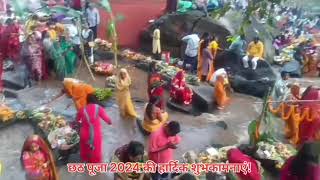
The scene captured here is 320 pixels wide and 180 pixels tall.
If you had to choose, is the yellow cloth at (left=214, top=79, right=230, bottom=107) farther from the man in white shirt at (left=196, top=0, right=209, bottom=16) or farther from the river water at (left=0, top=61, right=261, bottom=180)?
the man in white shirt at (left=196, top=0, right=209, bottom=16)

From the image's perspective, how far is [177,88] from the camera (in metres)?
9.82

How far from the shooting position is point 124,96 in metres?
9.11

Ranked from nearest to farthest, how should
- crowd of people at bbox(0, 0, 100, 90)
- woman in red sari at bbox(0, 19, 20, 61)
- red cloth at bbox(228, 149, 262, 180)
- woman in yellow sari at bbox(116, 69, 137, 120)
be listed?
1. red cloth at bbox(228, 149, 262, 180)
2. woman in yellow sari at bbox(116, 69, 137, 120)
3. crowd of people at bbox(0, 0, 100, 90)
4. woman in red sari at bbox(0, 19, 20, 61)

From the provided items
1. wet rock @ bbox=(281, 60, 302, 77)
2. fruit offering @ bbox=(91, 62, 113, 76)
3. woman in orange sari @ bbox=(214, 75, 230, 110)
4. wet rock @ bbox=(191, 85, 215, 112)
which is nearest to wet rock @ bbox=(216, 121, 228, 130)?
wet rock @ bbox=(191, 85, 215, 112)

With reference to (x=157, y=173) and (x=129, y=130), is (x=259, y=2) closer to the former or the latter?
(x=157, y=173)

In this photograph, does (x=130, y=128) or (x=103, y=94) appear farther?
Answer: (x=103, y=94)

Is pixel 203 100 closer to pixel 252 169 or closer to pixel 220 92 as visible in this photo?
pixel 220 92

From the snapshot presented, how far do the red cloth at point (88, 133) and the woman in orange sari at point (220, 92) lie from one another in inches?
144

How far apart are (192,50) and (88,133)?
618 centimetres

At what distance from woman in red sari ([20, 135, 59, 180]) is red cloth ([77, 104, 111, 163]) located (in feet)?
3.39

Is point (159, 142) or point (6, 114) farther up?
point (159, 142)

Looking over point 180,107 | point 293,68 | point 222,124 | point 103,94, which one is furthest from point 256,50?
point 103,94

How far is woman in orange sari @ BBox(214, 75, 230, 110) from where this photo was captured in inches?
393

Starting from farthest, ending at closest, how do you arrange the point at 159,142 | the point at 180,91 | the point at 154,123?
1. the point at 180,91
2. the point at 154,123
3. the point at 159,142
